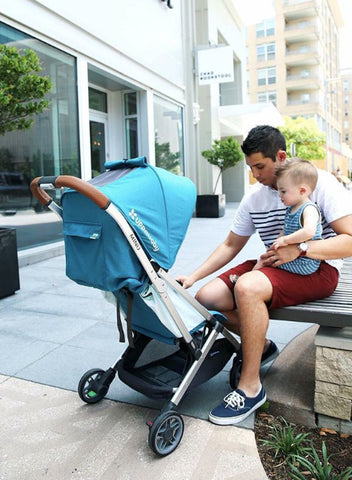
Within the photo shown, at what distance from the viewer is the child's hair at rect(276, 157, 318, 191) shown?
219cm

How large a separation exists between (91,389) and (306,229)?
144 cm

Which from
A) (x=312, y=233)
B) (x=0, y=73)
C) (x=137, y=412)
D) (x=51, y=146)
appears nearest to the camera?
(x=312, y=233)

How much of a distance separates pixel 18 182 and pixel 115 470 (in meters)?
5.57

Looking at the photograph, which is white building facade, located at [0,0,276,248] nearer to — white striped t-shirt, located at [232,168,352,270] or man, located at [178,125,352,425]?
white striped t-shirt, located at [232,168,352,270]

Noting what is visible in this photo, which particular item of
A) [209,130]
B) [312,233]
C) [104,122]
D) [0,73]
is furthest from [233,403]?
[209,130]

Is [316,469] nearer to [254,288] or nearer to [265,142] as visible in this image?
[254,288]

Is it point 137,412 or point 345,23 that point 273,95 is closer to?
point 345,23

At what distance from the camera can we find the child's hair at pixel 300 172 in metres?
2.19

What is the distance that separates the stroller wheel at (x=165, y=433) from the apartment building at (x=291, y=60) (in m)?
51.9

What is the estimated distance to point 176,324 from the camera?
79.3 inches

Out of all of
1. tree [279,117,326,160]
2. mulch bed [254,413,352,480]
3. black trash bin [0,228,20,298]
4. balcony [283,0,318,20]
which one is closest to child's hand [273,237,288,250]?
mulch bed [254,413,352,480]

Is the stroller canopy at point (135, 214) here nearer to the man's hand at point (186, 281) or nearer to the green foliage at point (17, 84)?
the man's hand at point (186, 281)

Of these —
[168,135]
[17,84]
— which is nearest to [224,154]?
[168,135]

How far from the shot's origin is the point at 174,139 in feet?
41.1
